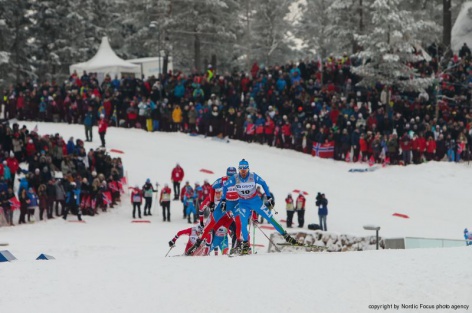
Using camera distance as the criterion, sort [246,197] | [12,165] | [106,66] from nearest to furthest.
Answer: [246,197]
[12,165]
[106,66]

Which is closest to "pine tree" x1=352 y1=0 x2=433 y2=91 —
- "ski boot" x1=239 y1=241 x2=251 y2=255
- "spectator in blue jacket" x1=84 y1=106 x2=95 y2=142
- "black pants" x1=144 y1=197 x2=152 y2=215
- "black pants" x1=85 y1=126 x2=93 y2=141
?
"spectator in blue jacket" x1=84 y1=106 x2=95 y2=142

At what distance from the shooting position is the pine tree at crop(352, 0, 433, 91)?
33.3m

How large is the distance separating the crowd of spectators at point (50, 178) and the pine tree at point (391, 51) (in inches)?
501

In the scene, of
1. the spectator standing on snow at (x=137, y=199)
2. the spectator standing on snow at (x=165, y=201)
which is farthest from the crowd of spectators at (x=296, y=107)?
the spectator standing on snow at (x=165, y=201)

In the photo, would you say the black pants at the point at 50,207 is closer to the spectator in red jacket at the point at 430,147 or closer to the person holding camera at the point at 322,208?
the person holding camera at the point at 322,208

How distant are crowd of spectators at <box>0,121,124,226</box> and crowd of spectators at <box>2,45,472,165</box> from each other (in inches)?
201

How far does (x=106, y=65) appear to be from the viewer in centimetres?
4125

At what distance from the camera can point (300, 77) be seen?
3506 centimetres

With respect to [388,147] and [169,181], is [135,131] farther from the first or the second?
[388,147]

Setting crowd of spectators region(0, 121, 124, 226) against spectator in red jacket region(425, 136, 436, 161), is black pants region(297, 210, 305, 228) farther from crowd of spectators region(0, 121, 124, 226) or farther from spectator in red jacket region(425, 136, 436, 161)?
spectator in red jacket region(425, 136, 436, 161)

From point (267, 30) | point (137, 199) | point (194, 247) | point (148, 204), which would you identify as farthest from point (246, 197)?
point (267, 30)

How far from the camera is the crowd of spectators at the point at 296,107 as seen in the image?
3089cm

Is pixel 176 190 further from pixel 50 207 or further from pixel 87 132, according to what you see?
pixel 87 132

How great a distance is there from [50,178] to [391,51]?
55.4 ft
